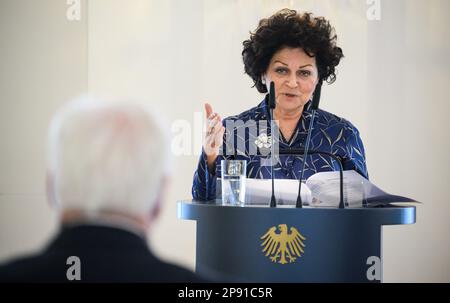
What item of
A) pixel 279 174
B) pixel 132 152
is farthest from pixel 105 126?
pixel 279 174

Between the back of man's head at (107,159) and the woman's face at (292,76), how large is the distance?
246 cm

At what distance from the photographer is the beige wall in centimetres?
380

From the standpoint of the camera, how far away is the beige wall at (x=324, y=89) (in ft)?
12.5

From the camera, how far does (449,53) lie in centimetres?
382

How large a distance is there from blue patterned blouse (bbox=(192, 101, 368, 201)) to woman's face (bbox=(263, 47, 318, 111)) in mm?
79

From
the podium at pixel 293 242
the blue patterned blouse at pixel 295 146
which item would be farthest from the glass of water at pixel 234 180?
the blue patterned blouse at pixel 295 146

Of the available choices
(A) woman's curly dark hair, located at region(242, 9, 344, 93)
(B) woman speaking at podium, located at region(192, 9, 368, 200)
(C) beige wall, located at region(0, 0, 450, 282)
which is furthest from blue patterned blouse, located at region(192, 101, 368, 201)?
(C) beige wall, located at region(0, 0, 450, 282)

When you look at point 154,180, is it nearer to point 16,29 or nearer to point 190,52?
point 190,52

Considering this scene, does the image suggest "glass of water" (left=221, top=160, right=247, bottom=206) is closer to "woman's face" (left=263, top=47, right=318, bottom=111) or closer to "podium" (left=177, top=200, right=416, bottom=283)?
"podium" (left=177, top=200, right=416, bottom=283)

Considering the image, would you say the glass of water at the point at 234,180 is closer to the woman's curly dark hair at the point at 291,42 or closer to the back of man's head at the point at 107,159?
the back of man's head at the point at 107,159

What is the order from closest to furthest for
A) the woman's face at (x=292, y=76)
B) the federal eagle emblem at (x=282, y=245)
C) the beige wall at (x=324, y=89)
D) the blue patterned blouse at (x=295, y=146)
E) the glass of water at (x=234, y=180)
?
the federal eagle emblem at (x=282, y=245)
the glass of water at (x=234, y=180)
the blue patterned blouse at (x=295, y=146)
the woman's face at (x=292, y=76)
the beige wall at (x=324, y=89)

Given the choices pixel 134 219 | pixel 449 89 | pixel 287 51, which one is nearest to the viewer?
pixel 134 219

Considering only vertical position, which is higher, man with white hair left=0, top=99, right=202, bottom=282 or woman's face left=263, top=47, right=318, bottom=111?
woman's face left=263, top=47, right=318, bottom=111
